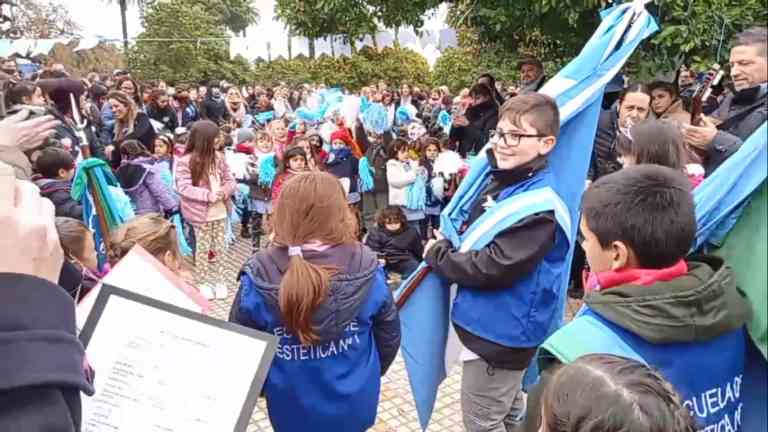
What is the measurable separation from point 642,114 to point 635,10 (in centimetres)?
133

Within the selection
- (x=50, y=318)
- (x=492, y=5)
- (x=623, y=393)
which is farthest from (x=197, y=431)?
(x=492, y=5)

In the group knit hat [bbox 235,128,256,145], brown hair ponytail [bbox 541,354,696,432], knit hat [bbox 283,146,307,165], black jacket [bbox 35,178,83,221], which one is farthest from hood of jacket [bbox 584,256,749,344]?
knit hat [bbox 235,128,256,145]

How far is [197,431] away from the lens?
1.41 metres

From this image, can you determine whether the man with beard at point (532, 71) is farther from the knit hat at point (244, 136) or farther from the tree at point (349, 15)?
the knit hat at point (244, 136)

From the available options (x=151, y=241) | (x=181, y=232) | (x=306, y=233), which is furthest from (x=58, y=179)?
(x=306, y=233)

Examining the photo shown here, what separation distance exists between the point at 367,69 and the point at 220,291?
1745cm

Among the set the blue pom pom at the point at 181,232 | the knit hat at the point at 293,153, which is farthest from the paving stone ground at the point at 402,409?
the knit hat at the point at 293,153

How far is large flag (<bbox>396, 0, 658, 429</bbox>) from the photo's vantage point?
271cm

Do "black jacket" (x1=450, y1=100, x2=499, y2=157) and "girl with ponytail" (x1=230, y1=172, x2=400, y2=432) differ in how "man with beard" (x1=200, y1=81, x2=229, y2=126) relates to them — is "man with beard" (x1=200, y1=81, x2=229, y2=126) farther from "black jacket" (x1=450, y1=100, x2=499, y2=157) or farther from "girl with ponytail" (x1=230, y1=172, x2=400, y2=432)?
"girl with ponytail" (x1=230, y1=172, x2=400, y2=432)

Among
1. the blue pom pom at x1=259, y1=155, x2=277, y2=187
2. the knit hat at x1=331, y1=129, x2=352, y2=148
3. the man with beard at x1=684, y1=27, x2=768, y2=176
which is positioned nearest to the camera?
the man with beard at x1=684, y1=27, x2=768, y2=176

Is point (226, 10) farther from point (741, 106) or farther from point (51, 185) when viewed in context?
point (741, 106)

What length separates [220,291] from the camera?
5543mm

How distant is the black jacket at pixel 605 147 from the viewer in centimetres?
455

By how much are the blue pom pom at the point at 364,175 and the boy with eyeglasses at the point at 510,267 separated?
4.49 metres
